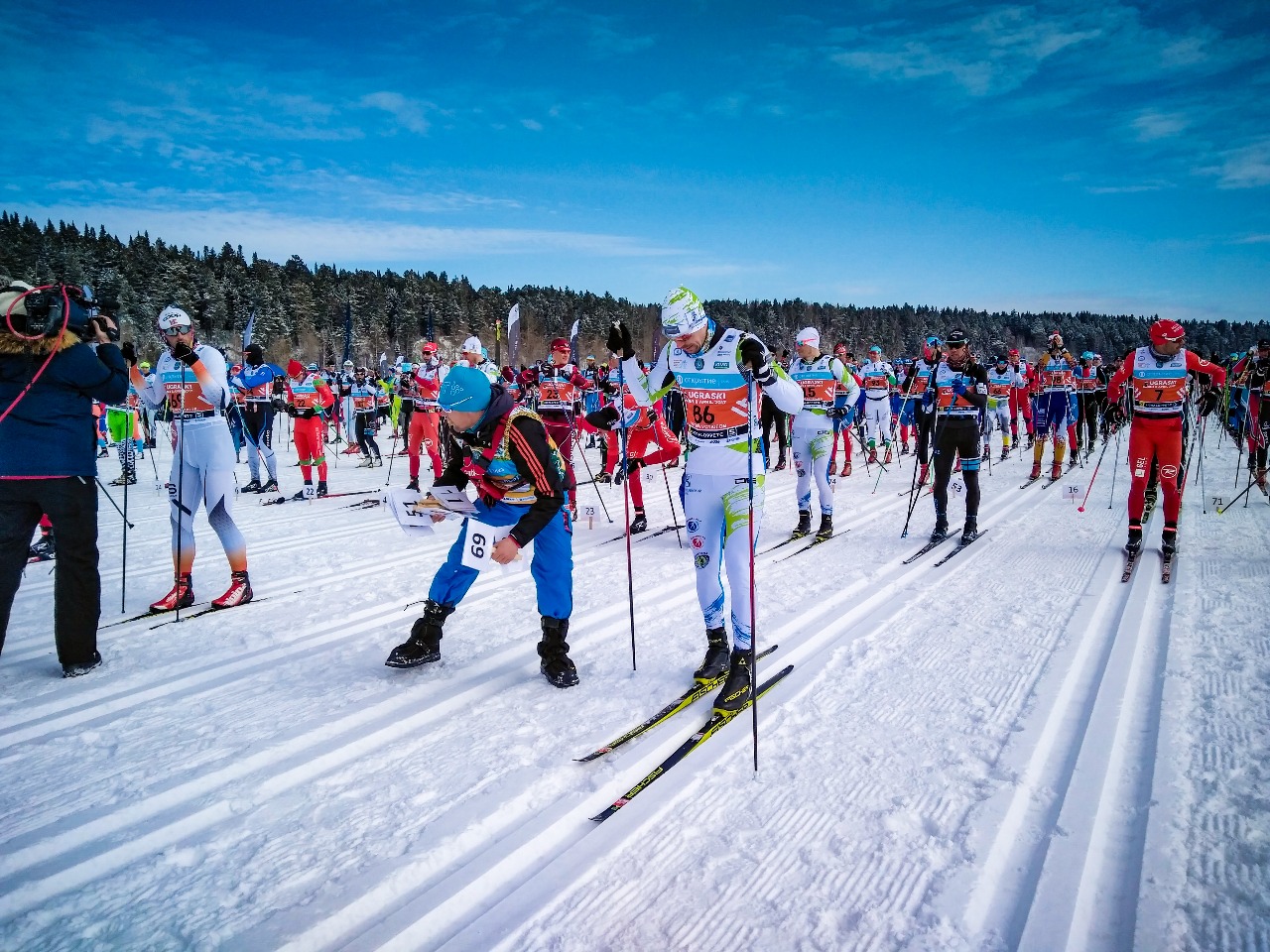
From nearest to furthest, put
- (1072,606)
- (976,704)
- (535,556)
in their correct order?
(976,704) < (535,556) < (1072,606)

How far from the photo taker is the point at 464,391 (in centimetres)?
366

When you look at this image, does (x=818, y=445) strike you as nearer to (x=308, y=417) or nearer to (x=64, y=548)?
(x=64, y=548)

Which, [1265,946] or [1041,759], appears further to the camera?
[1041,759]

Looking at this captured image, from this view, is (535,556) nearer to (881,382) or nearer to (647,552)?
(647,552)

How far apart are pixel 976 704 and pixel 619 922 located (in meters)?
2.48

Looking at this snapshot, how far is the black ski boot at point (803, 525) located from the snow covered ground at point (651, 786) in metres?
2.48

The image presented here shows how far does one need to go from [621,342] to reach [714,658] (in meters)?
2.22

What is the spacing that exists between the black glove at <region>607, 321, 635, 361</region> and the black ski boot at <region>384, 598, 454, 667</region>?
6.80 ft

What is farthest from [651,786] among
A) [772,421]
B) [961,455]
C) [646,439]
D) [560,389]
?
[772,421]

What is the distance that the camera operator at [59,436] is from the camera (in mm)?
3783

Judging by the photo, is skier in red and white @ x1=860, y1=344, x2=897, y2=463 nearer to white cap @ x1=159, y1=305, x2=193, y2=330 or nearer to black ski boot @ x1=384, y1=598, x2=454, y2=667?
black ski boot @ x1=384, y1=598, x2=454, y2=667

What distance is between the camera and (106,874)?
2504 millimetres

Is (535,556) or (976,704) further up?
(535,556)

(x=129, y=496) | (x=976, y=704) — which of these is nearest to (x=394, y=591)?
(x=976, y=704)
